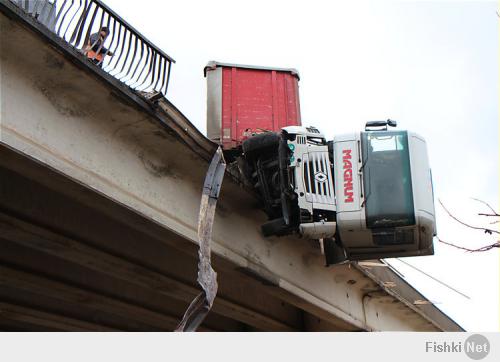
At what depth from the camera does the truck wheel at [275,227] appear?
8.62 metres

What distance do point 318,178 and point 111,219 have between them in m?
2.73

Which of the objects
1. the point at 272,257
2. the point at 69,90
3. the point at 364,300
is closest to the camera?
the point at 69,90

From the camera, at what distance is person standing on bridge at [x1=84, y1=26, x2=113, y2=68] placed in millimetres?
6777

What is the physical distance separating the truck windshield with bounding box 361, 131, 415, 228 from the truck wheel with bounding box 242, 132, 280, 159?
3.82ft

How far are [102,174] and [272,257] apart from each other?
374 cm

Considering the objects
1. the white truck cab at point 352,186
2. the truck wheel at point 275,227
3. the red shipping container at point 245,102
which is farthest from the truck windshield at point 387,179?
the red shipping container at point 245,102

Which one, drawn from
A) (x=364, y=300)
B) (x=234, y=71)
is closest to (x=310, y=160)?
(x=234, y=71)

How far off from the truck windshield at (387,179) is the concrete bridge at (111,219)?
1686mm

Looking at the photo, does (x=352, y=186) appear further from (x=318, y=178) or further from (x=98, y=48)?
(x=98, y=48)

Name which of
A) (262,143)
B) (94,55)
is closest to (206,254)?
(262,143)

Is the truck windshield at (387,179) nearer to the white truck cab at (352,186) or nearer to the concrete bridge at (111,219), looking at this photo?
the white truck cab at (352,186)

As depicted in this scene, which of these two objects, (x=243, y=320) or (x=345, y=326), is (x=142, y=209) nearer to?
(x=243, y=320)

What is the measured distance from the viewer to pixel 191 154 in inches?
310

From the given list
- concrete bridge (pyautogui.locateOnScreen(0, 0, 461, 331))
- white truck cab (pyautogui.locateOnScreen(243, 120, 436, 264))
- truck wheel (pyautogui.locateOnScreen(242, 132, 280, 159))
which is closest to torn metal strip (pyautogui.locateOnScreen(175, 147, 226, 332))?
concrete bridge (pyautogui.locateOnScreen(0, 0, 461, 331))
